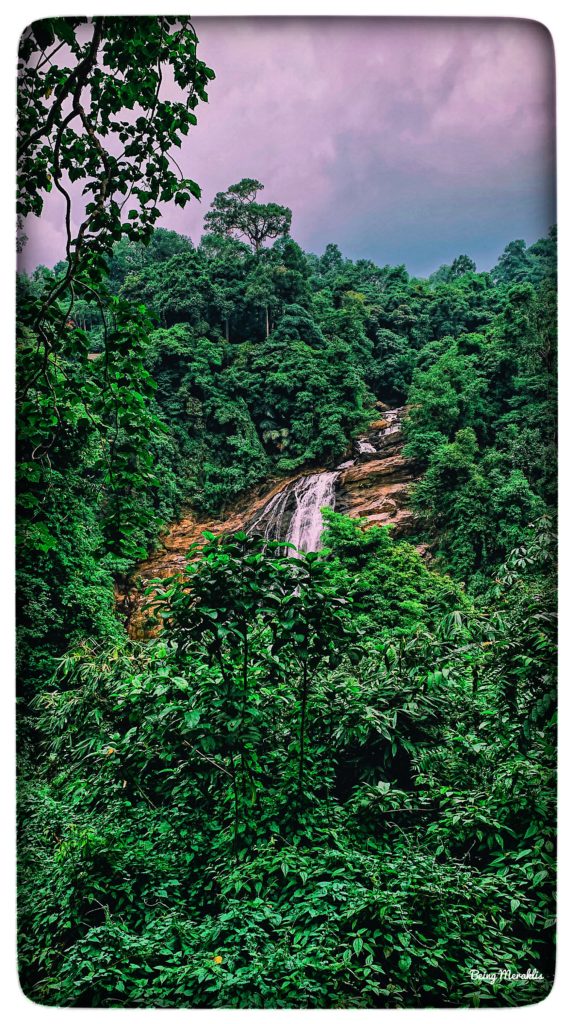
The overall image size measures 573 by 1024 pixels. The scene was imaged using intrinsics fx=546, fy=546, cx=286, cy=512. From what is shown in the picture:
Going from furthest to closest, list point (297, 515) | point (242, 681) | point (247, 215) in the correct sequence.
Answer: point (297, 515), point (247, 215), point (242, 681)

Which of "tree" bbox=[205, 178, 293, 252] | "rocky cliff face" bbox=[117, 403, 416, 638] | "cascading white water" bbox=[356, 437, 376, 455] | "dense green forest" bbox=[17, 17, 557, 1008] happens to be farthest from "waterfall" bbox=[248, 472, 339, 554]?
"tree" bbox=[205, 178, 293, 252]

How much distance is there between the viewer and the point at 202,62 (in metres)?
2.28

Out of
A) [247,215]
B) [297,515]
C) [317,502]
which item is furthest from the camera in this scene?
[317,502]

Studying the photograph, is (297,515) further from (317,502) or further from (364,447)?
(364,447)

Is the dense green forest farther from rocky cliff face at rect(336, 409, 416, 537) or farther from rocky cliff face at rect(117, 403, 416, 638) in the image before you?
rocky cliff face at rect(336, 409, 416, 537)

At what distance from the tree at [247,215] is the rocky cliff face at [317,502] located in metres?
1.14

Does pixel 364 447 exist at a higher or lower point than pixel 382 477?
higher

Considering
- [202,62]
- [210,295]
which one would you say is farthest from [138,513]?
[202,62]

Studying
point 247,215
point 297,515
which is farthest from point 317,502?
point 247,215

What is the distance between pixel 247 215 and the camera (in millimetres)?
2766

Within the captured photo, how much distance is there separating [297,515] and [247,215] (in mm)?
1789

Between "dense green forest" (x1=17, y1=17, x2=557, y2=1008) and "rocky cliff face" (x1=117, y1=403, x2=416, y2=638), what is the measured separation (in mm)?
188

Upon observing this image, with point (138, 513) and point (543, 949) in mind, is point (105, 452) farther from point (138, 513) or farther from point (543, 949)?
point (543, 949)

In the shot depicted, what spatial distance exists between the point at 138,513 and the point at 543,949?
2231 mm
